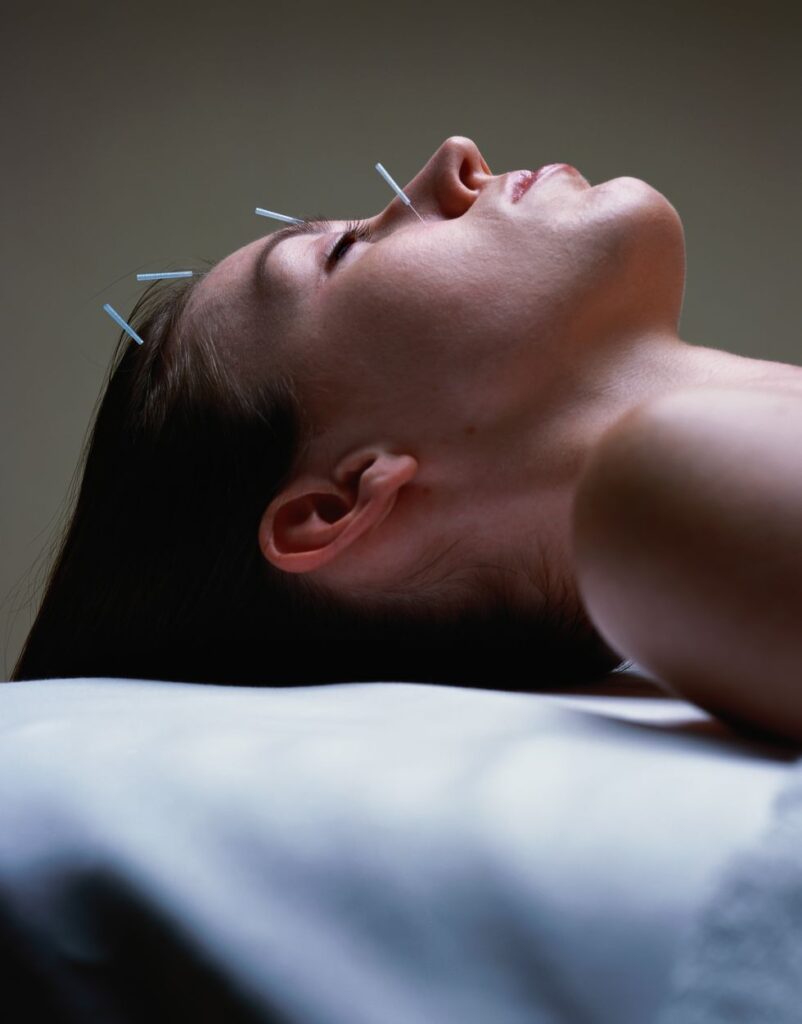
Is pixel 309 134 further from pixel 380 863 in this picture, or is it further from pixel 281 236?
pixel 380 863

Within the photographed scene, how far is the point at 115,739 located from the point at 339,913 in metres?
0.22

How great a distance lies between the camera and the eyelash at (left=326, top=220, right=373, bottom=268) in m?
1.14

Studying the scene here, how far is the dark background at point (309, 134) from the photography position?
7.22 ft

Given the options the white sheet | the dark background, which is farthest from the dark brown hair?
the dark background

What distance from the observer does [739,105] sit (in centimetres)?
235

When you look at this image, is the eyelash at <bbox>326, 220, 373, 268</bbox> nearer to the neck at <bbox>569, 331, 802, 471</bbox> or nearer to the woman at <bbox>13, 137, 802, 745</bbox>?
the woman at <bbox>13, 137, 802, 745</bbox>

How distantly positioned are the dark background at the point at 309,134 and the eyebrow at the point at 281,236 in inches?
40.1

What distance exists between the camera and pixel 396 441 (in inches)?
42.0

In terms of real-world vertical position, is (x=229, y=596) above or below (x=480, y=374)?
below

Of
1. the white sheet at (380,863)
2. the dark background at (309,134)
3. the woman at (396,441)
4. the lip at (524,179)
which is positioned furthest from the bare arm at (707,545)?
the dark background at (309,134)

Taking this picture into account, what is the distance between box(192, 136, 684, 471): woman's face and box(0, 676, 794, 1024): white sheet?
0.44m

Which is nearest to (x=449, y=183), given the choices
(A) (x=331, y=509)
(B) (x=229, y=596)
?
(A) (x=331, y=509)

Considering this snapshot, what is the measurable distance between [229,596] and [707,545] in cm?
65

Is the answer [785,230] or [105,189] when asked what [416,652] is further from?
[785,230]
